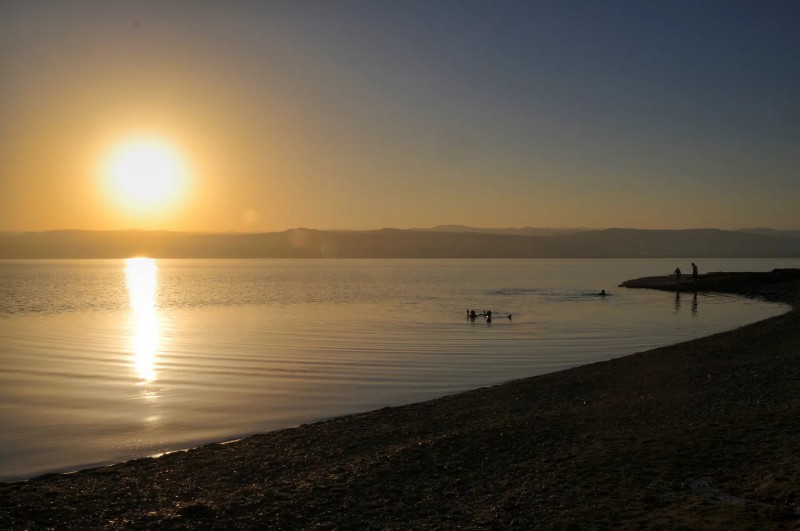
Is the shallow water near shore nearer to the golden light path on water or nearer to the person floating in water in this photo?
the golden light path on water

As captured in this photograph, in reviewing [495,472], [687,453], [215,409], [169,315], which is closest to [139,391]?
[215,409]

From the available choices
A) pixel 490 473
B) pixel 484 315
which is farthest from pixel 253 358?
pixel 484 315

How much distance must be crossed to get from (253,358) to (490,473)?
57.1ft

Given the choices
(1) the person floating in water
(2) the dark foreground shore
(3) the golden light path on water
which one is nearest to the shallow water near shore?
Result: (3) the golden light path on water

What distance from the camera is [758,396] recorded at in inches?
535

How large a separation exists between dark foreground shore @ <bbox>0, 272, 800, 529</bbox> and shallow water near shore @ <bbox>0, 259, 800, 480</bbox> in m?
2.09

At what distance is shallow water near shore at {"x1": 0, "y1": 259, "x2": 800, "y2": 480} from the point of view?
14.6 metres

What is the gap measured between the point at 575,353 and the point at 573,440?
50.3 feet

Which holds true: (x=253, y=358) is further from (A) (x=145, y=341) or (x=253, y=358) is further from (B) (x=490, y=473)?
(B) (x=490, y=473)

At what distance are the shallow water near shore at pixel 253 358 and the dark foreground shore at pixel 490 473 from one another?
2092 mm

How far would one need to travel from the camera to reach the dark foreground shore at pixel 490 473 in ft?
26.0

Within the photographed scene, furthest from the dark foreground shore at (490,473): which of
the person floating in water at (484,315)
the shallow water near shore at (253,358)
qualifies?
the person floating in water at (484,315)

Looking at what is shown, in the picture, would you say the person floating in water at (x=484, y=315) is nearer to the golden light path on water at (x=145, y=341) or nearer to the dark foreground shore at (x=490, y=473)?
the golden light path on water at (x=145, y=341)

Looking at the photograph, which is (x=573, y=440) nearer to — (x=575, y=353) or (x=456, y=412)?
(x=456, y=412)
